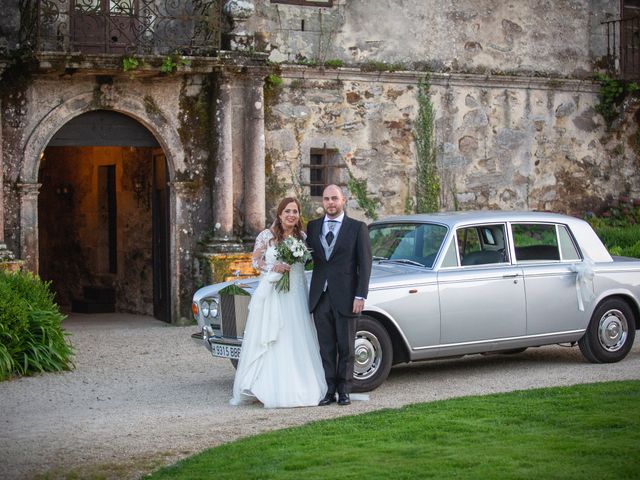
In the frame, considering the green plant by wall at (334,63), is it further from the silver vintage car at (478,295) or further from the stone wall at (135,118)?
the silver vintage car at (478,295)

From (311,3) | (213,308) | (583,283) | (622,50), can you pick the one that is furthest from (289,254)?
(622,50)

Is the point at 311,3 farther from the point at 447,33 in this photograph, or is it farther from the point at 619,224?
the point at 619,224

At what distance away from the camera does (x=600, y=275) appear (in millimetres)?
11680

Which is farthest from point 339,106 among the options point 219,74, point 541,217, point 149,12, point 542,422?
point 542,422

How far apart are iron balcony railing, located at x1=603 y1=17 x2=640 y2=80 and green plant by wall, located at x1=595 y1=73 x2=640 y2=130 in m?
0.25

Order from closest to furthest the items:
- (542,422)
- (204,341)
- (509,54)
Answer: (542,422) → (204,341) → (509,54)

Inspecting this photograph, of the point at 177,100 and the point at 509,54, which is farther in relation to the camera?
the point at 509,54

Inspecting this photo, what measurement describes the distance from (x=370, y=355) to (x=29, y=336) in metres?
3.86

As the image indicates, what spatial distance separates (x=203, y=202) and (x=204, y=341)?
642 cm

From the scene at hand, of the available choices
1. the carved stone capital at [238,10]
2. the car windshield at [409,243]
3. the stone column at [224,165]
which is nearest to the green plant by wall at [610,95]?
the carved stone capital at [238,10]

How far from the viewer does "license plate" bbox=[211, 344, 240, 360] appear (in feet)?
33.9

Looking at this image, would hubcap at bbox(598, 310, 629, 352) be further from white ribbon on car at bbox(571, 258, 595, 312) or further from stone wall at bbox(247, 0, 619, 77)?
stone wall at bbox(247, 0, 619, 77)

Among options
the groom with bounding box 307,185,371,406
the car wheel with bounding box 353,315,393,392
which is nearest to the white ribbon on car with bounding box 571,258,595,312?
the car wheel with bounding box 353,315,393,392

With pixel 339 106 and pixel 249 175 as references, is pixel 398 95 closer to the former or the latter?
pixel 339 106
